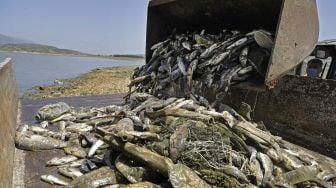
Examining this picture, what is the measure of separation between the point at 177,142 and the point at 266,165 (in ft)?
4.09

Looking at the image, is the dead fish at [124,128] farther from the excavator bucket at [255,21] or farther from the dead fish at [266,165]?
the excavator bucket at [255,21]

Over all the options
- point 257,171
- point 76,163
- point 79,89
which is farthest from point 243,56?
point 79,89

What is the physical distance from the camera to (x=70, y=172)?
4.36m

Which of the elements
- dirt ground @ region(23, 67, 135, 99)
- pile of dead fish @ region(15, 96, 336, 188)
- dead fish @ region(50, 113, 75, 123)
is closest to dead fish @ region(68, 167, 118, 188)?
pile of dead fish @ region(15, 96, 336, 188)

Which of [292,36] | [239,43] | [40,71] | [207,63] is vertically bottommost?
[40,71]

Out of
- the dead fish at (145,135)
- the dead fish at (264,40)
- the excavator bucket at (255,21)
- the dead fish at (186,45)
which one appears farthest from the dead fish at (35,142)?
the dead fish at (264,40)

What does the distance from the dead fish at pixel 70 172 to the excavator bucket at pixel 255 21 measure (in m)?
3.14

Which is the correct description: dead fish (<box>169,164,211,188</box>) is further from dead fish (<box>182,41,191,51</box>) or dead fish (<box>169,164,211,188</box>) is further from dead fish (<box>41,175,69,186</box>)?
dead fish (<box>182,41,191,51</box>)

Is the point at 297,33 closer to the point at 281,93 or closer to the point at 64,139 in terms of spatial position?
the point at 281,93

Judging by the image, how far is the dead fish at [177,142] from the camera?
12.6ft

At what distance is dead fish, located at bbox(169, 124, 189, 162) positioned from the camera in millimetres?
3850

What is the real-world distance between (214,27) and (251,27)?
3.34 ft

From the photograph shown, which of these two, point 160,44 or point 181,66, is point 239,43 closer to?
point 181,66

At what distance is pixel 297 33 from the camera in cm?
450
